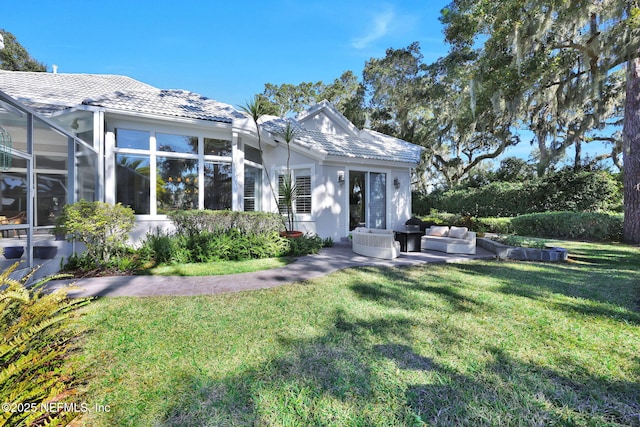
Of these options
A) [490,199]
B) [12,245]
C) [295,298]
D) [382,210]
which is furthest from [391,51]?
[12,245]

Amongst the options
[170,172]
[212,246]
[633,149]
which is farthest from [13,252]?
[633,149]

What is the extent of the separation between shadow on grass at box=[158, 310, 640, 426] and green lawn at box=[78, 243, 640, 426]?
0.01 meters

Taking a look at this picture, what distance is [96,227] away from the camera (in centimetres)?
556

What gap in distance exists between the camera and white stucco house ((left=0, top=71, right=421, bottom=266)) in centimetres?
665

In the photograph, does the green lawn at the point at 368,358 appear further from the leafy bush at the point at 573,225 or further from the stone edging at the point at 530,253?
the leafy bush at the point at 573,225

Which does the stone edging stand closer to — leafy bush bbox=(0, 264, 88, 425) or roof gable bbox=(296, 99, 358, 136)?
roof gable bbox=(296, 99, 358, 136)

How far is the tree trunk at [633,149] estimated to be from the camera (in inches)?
380

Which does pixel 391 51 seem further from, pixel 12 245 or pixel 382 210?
pixel 12 245

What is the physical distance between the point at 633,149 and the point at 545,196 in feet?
15.8

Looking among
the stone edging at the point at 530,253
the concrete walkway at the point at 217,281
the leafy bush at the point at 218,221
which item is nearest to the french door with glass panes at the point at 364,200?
the concrete walkway at the point at 217,281

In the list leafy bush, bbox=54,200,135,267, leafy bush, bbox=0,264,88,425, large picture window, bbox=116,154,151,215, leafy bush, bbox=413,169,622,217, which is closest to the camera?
leafy bush, bbox=0,264,88,425

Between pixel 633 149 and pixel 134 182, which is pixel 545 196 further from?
pixel 134 182

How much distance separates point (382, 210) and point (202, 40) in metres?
11.0

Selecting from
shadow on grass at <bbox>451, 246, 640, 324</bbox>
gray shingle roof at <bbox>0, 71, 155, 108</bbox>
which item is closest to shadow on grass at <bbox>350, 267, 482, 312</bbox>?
shadow on grass at <bbox>451, 246, 640, 324</bbox>
